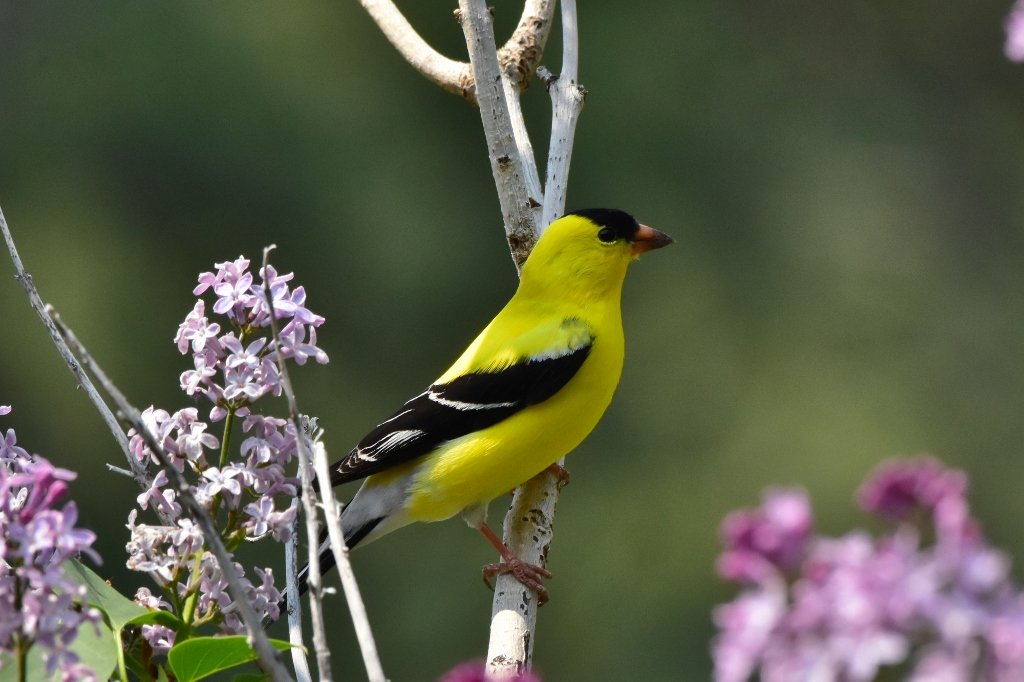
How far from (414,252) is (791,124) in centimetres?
381

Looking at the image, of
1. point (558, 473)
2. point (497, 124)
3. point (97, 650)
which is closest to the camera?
point (97, 650)

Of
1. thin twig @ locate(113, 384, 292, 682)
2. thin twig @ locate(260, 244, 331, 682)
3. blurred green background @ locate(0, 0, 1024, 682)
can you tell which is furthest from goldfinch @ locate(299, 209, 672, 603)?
blurred green background @ locate(0, 0, 1024, 682)

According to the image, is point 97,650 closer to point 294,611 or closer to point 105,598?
point 105,598

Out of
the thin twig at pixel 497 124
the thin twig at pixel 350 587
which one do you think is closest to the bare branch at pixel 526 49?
the thin twig at pixel 497 124

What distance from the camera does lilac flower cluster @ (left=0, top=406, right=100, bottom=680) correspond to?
101 centimetres

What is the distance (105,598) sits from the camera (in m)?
1.36

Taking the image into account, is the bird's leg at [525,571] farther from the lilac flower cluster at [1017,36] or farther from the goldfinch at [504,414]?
the lilac flower cluster at [1017,36]

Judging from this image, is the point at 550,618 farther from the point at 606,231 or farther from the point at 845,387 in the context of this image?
the point at 606,231

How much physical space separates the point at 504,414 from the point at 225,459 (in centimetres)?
127

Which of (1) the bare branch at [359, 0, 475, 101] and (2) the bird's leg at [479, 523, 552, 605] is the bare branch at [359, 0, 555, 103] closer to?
(1) the bare branch at [359, 0, 475, 101]

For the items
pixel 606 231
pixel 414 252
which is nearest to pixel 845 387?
pixel 414 252

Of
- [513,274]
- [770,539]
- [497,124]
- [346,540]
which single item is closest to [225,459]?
[770,539]

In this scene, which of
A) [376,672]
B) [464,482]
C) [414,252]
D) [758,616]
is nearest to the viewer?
[758,616]

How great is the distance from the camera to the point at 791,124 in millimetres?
11578
